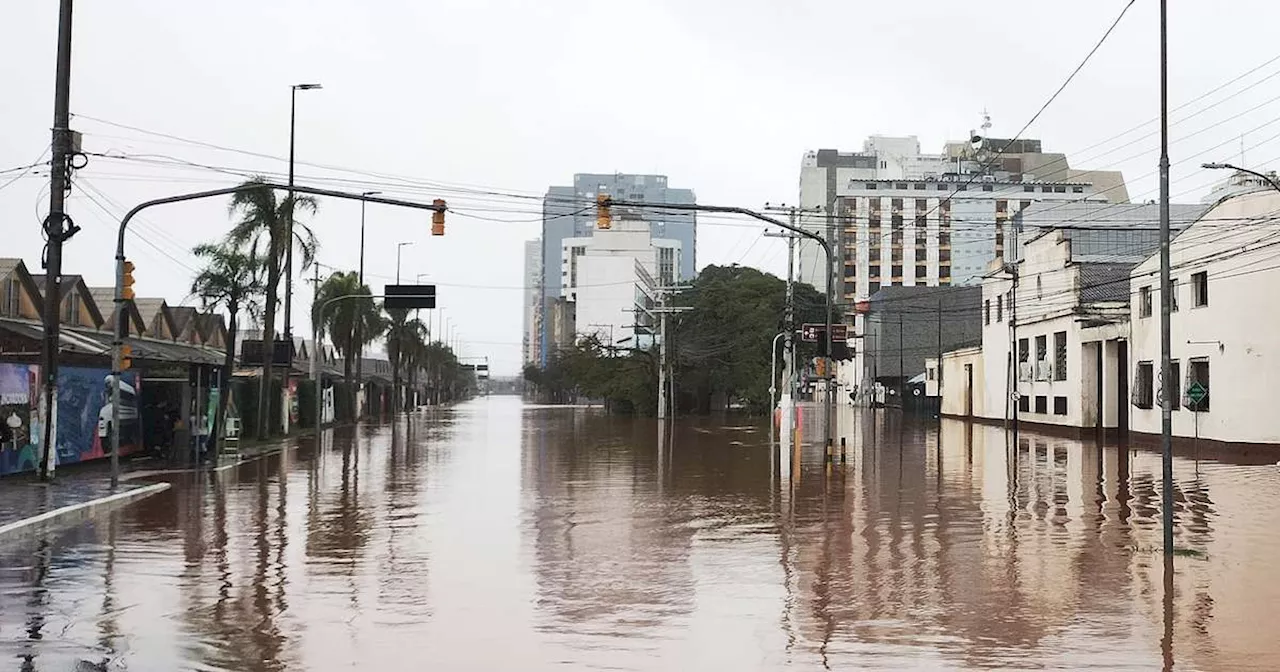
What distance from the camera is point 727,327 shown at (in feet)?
286

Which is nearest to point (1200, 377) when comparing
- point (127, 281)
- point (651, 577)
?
point (651, 577)

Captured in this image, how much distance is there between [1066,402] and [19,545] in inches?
1931

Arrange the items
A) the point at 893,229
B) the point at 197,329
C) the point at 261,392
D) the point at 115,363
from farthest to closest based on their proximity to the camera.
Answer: the point at 893,229 → the point at 197,329 → the point at 261,392 → the point at 115,363

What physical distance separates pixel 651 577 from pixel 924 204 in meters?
120

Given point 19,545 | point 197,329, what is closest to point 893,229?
point 197,329

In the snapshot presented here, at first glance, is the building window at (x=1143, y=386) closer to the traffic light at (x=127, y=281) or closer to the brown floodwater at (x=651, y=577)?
the brown floodwater at (x=651, y=577)

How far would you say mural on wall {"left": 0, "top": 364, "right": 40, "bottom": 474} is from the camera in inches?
956

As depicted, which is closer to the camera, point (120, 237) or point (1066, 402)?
point (120, 237)

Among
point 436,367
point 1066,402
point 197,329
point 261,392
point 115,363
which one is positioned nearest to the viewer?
point 115,363

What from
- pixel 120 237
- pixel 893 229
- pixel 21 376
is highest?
pixel 893 229

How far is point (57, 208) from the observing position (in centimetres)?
2294

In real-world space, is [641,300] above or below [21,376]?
above

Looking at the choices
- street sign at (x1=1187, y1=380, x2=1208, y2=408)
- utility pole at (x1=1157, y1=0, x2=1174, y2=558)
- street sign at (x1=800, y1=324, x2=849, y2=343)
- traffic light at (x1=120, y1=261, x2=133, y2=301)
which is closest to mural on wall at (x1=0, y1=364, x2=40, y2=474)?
traffic light at (x1=120, y1=261, x2=133, y2=301)

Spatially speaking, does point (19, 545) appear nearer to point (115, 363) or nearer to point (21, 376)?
point (115, 363)
